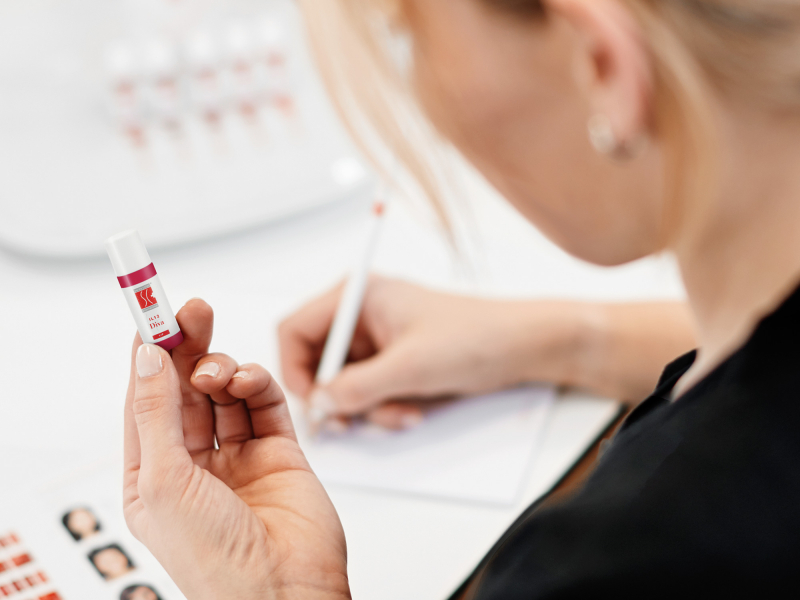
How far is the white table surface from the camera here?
46 centimetres

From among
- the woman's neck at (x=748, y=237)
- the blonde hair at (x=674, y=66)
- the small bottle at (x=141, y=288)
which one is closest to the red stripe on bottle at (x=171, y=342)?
the small bottle at (x=141, y=288)

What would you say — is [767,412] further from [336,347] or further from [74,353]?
[74,353]

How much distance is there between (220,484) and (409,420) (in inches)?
7.7

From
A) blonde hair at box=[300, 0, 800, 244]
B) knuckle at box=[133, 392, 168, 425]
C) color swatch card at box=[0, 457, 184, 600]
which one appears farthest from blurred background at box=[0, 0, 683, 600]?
blonde hair at box=[300, 0, 800, 244]

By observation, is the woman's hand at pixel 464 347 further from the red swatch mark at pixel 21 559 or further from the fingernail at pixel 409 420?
the red swatch mark at pixel 21 559

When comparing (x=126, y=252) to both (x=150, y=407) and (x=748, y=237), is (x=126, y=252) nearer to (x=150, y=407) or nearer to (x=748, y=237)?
(x=150, y=407)

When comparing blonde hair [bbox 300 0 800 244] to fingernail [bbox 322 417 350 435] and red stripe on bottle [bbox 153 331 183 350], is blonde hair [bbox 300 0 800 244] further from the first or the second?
fingernail [bbox 322 417 350 435]

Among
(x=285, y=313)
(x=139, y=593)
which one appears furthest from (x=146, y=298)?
(x=285, y=313)

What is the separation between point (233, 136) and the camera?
2.67ft

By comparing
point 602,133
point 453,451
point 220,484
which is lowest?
point 453,451

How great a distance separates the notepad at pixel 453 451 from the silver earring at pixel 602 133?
26 centimetres

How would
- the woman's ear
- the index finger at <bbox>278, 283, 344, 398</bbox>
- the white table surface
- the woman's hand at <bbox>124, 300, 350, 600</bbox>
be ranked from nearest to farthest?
the woman's ear → the woman's hand at <bbox>124, 300, 350, 600</bbox> → the white table surface → the index finger at <bbox>278, 283, 344, 398</bbox>

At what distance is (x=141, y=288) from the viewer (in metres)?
0.35

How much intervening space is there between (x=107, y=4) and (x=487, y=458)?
2.18ft
